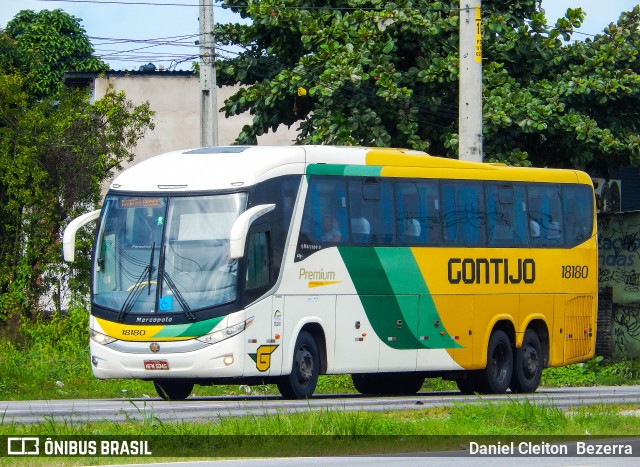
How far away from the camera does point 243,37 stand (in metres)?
32.1

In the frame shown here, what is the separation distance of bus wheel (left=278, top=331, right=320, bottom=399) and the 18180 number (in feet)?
19.0

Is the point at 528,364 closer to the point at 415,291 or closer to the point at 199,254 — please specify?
the point at 415,291

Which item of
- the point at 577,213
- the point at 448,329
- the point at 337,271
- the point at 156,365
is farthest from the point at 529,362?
the point at 156,365

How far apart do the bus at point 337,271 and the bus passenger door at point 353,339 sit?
0.03m

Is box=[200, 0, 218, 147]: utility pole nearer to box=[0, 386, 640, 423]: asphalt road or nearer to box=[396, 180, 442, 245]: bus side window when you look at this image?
box=[396, 180, 442, 245]: bus side window

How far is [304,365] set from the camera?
20359 mm

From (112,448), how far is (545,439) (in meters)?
4.12

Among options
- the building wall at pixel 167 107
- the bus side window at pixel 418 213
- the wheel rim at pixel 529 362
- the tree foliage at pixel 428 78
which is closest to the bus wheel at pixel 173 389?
the bus side window at pixel 418 213

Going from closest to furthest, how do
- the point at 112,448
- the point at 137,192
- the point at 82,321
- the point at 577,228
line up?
the point at 112,448, the point at 137,192, the point at 577,228, the point at 82,321

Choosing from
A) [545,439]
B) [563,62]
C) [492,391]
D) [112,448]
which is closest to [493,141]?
[563,62]

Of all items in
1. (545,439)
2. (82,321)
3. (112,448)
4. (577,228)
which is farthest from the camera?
(82,321)

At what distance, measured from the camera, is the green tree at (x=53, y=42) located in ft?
209

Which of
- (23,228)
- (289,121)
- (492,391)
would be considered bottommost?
(492,391)

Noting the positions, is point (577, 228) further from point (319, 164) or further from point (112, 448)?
point (112, 448)
